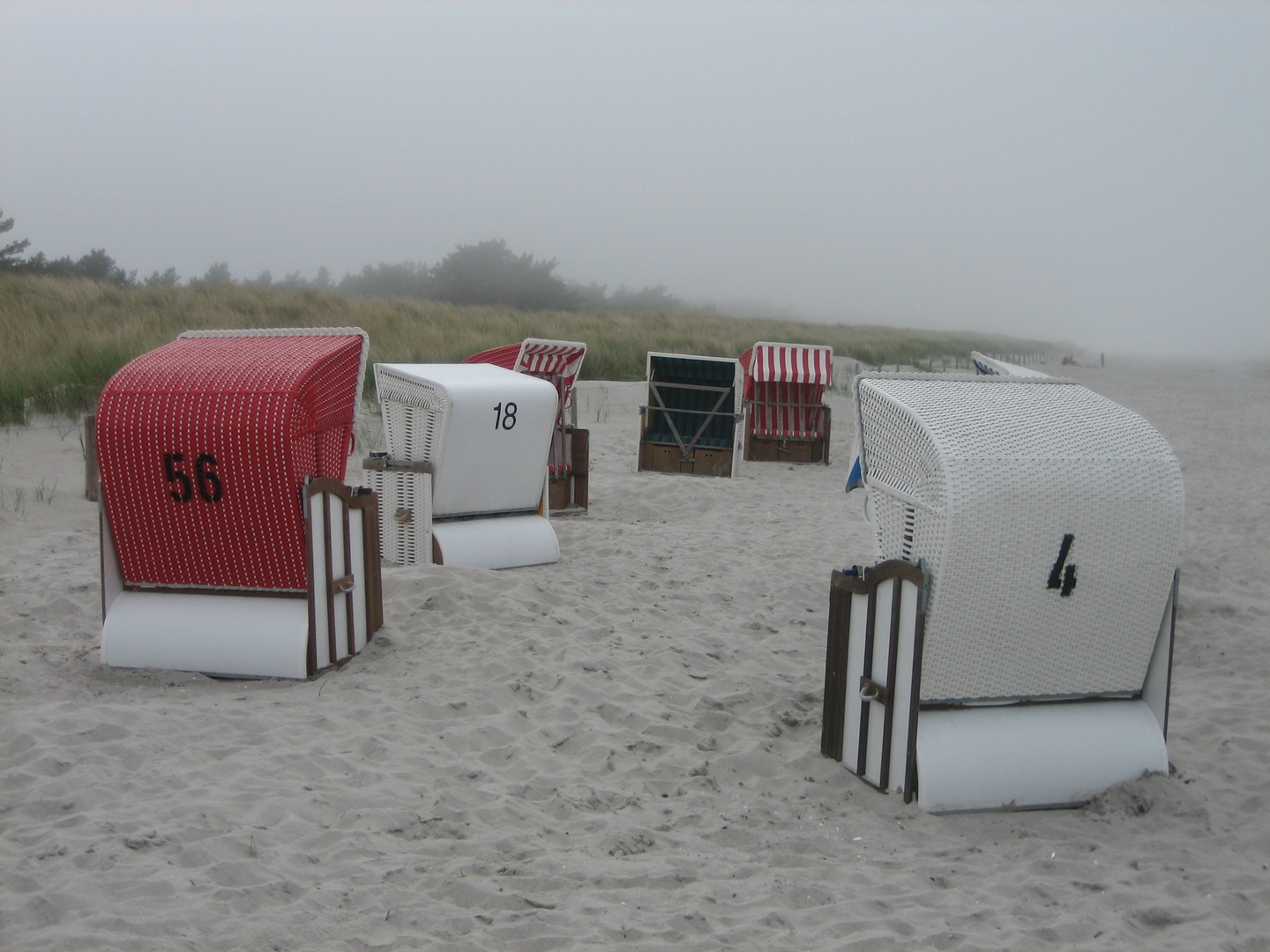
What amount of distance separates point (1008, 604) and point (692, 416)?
10.5m

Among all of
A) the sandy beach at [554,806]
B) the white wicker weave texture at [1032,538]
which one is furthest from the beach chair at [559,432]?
the white wicker weave texture at [1032,538]

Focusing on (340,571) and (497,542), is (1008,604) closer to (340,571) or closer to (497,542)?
(340,571)

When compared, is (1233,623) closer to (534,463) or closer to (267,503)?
(534,463)

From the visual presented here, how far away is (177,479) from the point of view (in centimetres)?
511

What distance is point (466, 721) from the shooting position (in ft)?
15.8

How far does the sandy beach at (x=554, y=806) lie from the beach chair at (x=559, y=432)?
11.1ft

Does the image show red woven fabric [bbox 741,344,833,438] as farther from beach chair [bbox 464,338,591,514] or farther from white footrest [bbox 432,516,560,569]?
white footrest [bbox 432,516,560,569]

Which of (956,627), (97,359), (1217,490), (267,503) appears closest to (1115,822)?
(956,627)

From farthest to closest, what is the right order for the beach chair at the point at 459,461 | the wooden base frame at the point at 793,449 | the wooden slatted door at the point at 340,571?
the wooden base frame at the point at 793,449
the beach chair at the point at 459,461
the wooden slatted door at the point at 340,571

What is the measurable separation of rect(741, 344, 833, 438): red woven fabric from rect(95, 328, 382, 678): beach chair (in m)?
10.4

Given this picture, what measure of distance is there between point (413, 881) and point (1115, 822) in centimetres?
262

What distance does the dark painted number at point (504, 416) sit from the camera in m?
7.28

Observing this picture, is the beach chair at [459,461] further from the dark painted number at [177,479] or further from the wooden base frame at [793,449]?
the wooden base frame at [793,449]

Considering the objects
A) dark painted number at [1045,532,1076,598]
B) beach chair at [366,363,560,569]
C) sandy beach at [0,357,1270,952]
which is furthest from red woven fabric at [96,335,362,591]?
dark painted number at [1045,532,1076,598]
